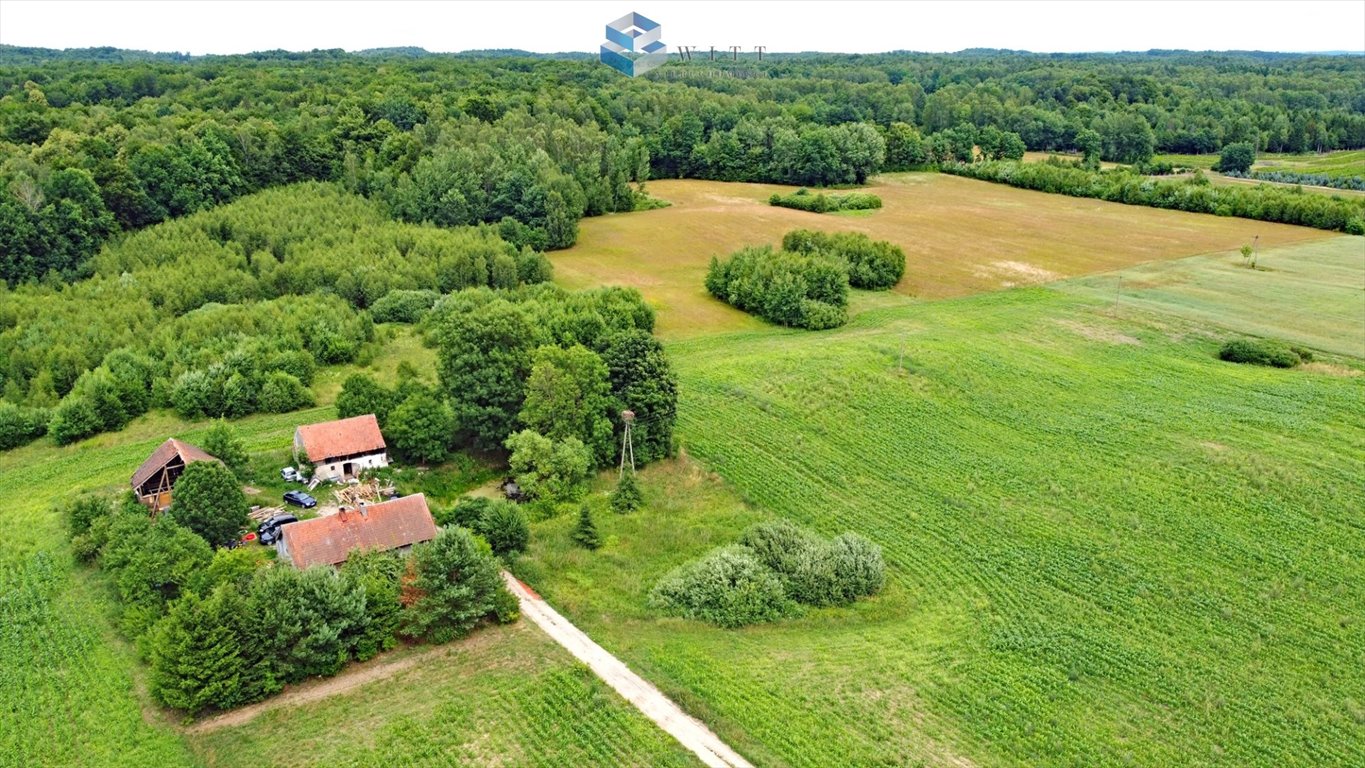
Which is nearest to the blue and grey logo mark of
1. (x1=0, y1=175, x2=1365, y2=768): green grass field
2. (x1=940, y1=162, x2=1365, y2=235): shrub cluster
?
(x1=0, y1=175, x2=1365, y2=768): green grass field

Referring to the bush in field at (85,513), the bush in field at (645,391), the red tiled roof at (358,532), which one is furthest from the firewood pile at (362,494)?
the bush in field at (645,391)

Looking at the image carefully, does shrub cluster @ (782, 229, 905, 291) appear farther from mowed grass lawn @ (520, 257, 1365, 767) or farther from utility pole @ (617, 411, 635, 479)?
utility pole @ (617, 411, 635, 479)

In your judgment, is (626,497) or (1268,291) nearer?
(626,497)

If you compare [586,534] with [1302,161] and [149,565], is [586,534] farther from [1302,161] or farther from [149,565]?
[1302,161]

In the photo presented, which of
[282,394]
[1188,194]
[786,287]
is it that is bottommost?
[282,394]

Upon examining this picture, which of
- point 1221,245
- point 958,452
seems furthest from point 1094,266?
point 958,452

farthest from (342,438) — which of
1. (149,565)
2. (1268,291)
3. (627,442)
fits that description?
(1268,291)

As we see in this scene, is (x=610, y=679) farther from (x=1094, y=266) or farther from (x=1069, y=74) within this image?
(x=1069, y=74)
